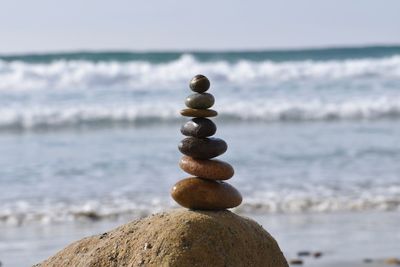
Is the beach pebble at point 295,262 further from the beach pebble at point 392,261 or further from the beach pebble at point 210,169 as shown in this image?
the beach pebble at point 210,169

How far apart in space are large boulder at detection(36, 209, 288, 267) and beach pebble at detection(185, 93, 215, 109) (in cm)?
56

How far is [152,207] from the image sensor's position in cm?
1095

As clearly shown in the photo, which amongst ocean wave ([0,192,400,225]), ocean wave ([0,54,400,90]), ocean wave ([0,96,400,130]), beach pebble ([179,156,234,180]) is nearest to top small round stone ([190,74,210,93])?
beach pebble ([179,156,234,180])

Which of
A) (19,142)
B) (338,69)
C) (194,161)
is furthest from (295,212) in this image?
(338,69)

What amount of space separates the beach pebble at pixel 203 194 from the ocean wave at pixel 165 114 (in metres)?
16.3

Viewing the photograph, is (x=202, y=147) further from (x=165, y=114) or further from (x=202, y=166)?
(x=165, y=114)

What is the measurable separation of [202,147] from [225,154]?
10061mm

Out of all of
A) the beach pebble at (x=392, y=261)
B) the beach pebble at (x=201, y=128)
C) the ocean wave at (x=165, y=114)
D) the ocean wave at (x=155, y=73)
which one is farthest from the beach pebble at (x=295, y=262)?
the ocean wave at (x=155, y=73)

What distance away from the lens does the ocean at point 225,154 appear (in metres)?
9.87

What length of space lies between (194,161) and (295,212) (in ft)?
18.4

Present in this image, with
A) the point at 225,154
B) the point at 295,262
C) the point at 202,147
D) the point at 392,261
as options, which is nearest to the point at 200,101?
the point at 202,147

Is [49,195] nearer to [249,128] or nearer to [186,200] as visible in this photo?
[186,200]

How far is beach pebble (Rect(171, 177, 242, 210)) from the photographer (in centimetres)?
500

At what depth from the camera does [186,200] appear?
5020 millimetres
